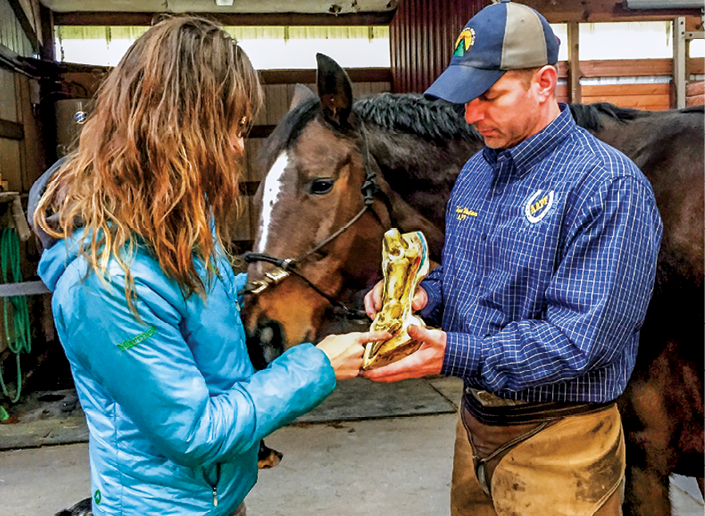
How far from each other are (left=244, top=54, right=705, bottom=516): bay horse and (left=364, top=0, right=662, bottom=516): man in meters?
0.43

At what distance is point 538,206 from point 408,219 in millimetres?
768

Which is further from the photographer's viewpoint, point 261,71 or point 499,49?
point 261,71

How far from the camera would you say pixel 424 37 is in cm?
507

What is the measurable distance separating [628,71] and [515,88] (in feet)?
19.0

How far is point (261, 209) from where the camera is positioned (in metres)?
1.90

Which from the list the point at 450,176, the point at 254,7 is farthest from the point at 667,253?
the point at 254,7

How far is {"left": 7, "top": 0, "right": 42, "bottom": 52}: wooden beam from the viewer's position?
5.16 meters

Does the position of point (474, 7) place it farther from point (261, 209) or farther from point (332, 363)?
point (332, 363)

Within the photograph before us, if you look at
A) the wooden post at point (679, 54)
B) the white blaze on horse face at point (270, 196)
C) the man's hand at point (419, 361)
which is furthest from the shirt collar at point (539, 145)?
the wooden post at point (679, 54)

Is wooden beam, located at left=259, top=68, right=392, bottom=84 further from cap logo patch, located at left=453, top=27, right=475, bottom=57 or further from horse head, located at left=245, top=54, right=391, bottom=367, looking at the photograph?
cap logo patch, located at left=453, top=27, right=475, bottom=57

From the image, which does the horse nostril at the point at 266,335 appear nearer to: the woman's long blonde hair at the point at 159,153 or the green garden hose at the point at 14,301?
the woman's long blonde hair at the point at 159,153

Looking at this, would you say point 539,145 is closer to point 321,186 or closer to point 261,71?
point 321,186

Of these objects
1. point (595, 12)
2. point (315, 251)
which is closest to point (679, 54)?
point (595, 12)

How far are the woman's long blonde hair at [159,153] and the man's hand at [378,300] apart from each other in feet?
1.64
